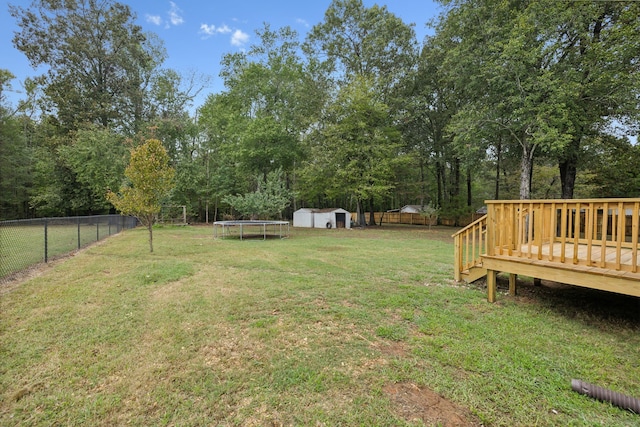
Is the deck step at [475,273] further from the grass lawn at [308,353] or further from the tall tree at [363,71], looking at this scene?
the tall tree at [363,71]

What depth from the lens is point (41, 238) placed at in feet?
37.0

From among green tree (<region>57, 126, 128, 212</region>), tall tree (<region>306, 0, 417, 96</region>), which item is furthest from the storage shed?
green tree (<region>57, 126, 128, 212</region>)

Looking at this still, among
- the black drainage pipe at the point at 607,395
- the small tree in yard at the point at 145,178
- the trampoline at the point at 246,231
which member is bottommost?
the black drainage pipe at the point at 607,395

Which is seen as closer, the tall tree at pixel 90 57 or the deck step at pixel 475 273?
the deck step at pixel 475 273

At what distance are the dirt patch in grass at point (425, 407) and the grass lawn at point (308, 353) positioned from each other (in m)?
0.01

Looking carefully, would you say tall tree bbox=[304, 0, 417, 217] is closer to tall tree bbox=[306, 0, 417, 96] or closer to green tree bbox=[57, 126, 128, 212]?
tall tree bbox=[306, 0, 417, 96]

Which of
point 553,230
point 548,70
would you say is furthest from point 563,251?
point 548,70

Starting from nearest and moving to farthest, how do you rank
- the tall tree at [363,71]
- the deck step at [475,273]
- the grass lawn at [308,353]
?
the grass lawn at [308,353], the deck step at [475,273], the tall tree at [363,71]

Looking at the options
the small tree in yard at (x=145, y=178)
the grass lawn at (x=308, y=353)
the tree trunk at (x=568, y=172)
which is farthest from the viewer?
the tree trunk at (x=568, y=172)

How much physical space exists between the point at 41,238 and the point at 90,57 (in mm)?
18266

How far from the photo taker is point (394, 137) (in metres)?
20.6

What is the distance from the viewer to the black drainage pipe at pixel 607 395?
2.15 metres

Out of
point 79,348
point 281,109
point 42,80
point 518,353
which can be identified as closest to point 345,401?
point 518,353

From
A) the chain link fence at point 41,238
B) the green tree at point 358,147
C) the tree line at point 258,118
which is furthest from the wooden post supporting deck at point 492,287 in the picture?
the green tree at point 358,147
